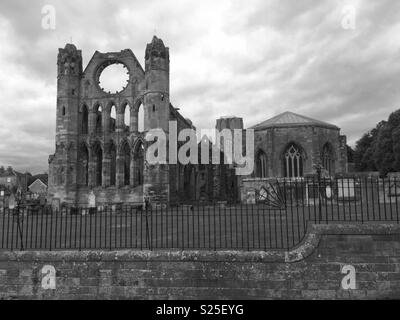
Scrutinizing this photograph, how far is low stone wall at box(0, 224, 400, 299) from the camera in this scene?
8375mm

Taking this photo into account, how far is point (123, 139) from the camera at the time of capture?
34.0 meters

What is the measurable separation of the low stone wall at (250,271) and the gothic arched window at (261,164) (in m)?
28.0

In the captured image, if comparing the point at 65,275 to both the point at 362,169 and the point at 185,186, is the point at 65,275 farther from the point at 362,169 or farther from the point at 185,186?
the point at 362,169

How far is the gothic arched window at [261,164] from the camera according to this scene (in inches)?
1437

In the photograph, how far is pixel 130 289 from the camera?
8.71 meters

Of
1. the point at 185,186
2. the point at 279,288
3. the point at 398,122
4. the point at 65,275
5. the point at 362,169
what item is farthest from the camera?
the point at 362,169

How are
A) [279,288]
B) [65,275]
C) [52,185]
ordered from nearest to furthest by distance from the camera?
[279,288] < [65,275] < [52,185]

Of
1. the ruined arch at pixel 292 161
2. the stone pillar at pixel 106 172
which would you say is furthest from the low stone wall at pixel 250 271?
the ruined arch at pixel 292 161

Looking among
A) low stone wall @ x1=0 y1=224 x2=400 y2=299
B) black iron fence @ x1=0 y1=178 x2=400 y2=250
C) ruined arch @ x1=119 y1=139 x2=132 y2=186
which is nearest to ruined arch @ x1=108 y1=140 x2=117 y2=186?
ruined arch @ x1=119 y1=139 x2=132 y2=186

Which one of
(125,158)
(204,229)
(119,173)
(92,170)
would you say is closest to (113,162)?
(125,158)

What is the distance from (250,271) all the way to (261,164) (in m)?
29.0

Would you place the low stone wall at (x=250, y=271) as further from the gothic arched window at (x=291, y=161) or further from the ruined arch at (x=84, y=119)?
the ruined arch at (x=84, y=119)

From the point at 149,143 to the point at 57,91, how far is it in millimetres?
10422
